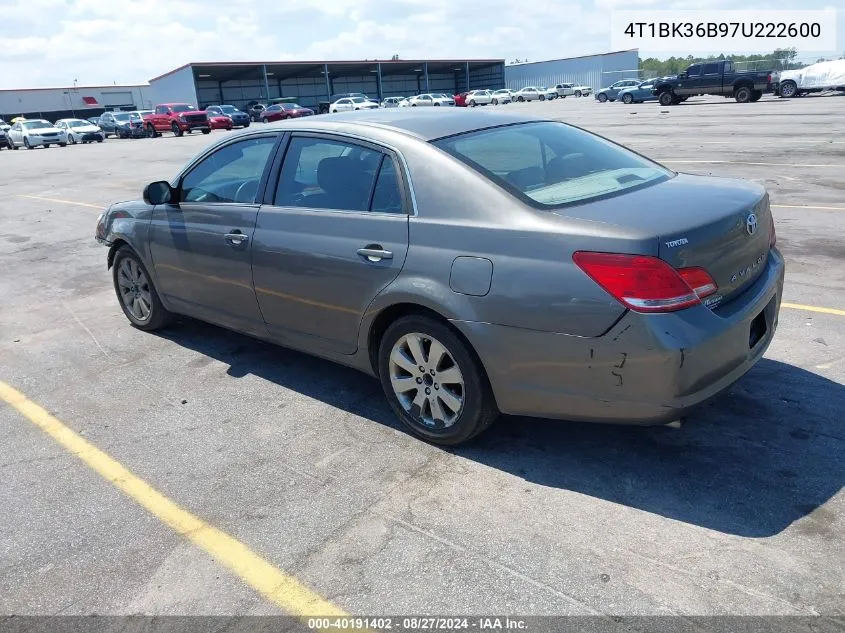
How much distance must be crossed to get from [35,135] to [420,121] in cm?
4322

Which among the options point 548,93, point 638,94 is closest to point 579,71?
point 548,93

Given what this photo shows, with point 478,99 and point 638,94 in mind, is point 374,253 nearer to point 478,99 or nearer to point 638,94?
point 638,94

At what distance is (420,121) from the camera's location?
401 centimetres

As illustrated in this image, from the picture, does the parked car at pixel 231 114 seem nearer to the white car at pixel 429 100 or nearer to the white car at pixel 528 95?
the white car at pixel 429 100

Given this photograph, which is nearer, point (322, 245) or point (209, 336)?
point (322, 245)

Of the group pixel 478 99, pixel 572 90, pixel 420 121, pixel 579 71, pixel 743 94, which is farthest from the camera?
pixel 579 71

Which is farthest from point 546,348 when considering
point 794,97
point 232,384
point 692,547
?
point 794,97

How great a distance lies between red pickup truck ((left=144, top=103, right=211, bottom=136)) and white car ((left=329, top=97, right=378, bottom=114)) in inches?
391

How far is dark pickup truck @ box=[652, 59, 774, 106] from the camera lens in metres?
34.7

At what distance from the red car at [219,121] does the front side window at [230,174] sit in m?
39.2

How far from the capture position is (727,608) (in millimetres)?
2453

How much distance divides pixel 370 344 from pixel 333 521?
1060mm

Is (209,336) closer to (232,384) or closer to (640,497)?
(232,384)

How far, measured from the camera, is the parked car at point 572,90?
7331cm
